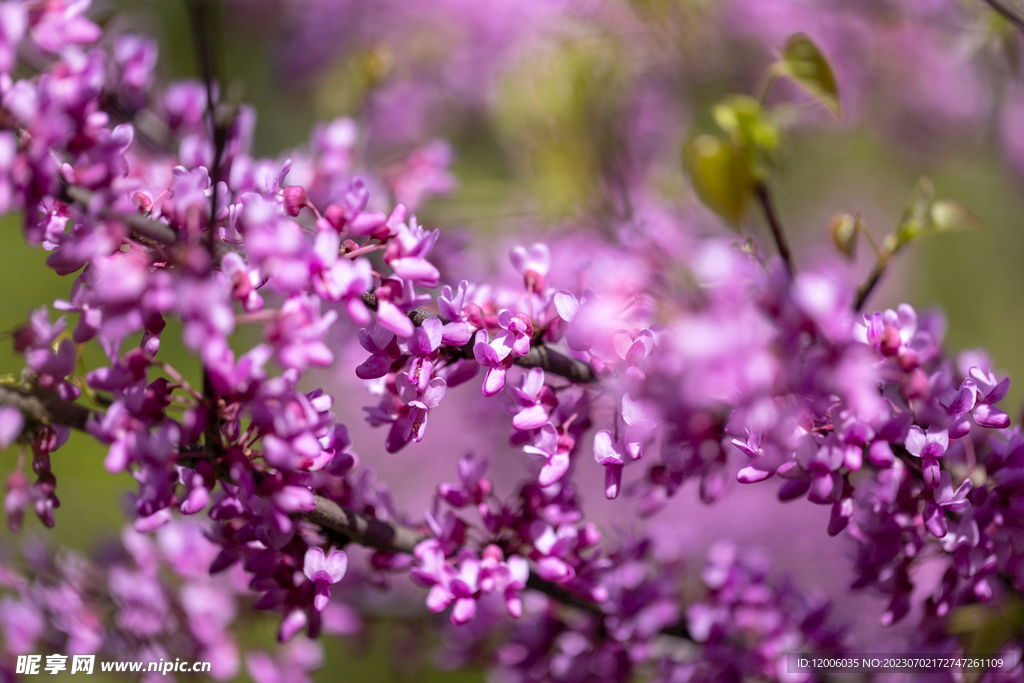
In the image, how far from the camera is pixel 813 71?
2.01ft

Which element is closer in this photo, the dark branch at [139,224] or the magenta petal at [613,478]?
the dark branch at [139,224]

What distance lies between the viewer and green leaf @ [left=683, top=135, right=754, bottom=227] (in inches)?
24.1

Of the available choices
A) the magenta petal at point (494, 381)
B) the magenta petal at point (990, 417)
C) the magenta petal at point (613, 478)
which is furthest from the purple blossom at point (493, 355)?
the magenta petal at point (990, 417)

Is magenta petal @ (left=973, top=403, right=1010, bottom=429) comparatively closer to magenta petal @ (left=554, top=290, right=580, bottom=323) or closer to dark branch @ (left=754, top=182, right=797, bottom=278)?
dark branch @ (left=754, top=182, right=797, bottom=278)

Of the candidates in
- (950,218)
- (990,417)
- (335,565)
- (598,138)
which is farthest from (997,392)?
(598,138)

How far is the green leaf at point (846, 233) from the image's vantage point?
60 cm

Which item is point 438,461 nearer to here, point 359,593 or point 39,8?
point 359,593

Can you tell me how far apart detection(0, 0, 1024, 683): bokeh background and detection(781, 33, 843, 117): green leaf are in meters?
0.10

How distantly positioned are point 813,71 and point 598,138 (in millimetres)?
416

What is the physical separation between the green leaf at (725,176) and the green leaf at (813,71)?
0.26 ft

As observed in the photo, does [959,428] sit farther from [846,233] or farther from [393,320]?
[393,320]

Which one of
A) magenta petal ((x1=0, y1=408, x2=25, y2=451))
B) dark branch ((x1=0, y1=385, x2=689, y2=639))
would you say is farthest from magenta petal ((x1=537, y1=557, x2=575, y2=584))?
magenta petal ((x1=0, y1=408, x2=25, y2=451))

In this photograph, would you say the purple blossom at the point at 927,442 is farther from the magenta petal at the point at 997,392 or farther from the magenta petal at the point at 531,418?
the magenta petal at the point at 531,418

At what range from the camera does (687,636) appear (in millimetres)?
729
